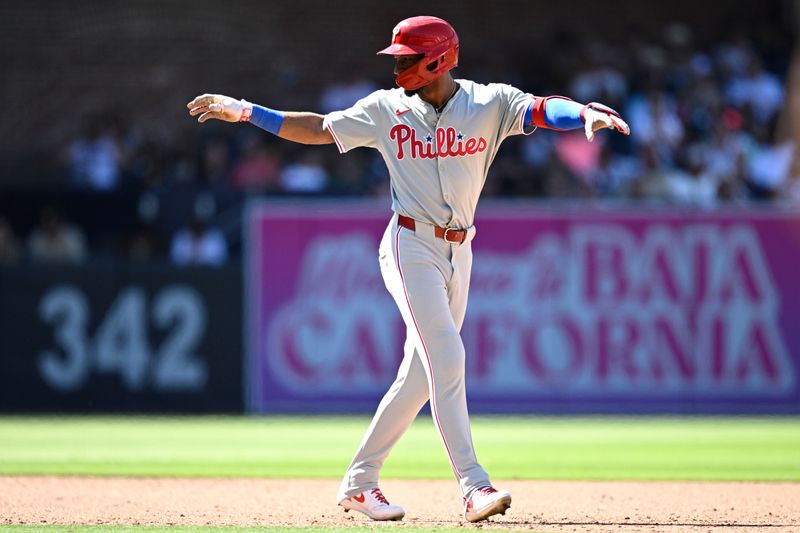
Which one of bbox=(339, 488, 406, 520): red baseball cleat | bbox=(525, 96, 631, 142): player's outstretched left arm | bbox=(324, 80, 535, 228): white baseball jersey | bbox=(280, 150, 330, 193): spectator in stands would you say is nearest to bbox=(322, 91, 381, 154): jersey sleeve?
bbox=(324, 80, 535, 228): white baseball jersey

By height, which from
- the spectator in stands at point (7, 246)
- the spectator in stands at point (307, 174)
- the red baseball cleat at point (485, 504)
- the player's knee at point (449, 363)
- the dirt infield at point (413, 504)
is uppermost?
the spectator in stands at point (307, 174)

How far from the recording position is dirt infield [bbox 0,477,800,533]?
6141 millimetres

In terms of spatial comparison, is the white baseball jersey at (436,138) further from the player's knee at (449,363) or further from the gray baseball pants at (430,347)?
the player's knee at (449,363)

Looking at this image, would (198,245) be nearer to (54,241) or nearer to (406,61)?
(54,241)

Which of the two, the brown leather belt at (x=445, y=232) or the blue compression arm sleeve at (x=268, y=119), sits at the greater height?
the blue compression arm sleeve at (x=268, y=119)

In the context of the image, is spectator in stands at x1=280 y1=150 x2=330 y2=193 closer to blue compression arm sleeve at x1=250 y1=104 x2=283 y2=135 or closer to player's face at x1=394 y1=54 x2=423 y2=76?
blue compression arm sleeve at x1=250 y1=104 x2=283 y2=135

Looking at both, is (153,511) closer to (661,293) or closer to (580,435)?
(580,435)

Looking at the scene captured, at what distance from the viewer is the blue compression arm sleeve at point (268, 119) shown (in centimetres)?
613

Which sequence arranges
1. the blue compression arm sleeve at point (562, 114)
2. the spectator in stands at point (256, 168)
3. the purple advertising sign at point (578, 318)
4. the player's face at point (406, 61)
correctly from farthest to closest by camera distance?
the spectator in stands at point (256, 168) → the purple advertising sign at point (578, 318) → the player's face at point (406, 61) → the blue compression arm sleeve at point (562, 114)

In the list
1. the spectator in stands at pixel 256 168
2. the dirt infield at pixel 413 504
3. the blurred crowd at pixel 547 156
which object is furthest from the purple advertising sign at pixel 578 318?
the dirt infield at pixel 413 504

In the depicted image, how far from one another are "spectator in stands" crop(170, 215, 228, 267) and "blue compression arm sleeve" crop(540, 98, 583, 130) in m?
8.08

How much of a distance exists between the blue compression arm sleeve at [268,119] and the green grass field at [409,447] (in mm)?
3086

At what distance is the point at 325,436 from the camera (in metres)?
11.5

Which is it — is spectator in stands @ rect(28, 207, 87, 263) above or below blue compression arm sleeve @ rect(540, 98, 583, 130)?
below
